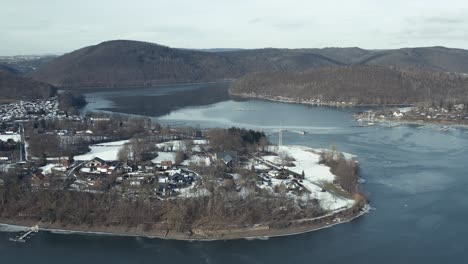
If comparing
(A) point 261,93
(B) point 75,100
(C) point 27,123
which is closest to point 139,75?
(A) point 261,93

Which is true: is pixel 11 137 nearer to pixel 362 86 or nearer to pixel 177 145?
pixel 177 145

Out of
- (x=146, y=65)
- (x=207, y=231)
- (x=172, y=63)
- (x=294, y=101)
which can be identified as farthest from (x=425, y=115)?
(x=172, y=63)

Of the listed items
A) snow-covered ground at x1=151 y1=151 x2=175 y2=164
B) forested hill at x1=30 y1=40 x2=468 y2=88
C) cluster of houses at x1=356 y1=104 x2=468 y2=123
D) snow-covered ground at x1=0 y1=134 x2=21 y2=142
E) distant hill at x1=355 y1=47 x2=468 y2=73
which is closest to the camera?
snow-covered ground at x1=151 y1=151 x2=175 y2=164

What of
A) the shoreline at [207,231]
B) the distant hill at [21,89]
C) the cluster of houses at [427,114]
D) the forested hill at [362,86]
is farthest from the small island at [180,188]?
the forested hill at [362,86]

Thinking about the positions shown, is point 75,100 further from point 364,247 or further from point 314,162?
point 364,247

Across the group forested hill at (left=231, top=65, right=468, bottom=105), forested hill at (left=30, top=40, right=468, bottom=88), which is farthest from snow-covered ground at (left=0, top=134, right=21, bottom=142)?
forested hill at (left=30, top=40, right=468, bottom=88)

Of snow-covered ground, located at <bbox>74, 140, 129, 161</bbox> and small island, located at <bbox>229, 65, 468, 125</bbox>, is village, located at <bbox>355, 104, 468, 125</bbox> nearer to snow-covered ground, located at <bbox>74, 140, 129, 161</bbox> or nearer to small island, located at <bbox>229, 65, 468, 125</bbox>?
small island, located at <bbox>229, 65, 468, 125</bbox>

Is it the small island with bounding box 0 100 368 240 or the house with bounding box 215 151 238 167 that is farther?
the house with bounding box 215 151 238 167

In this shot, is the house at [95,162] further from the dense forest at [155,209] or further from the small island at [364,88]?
the small island at [364,88]
